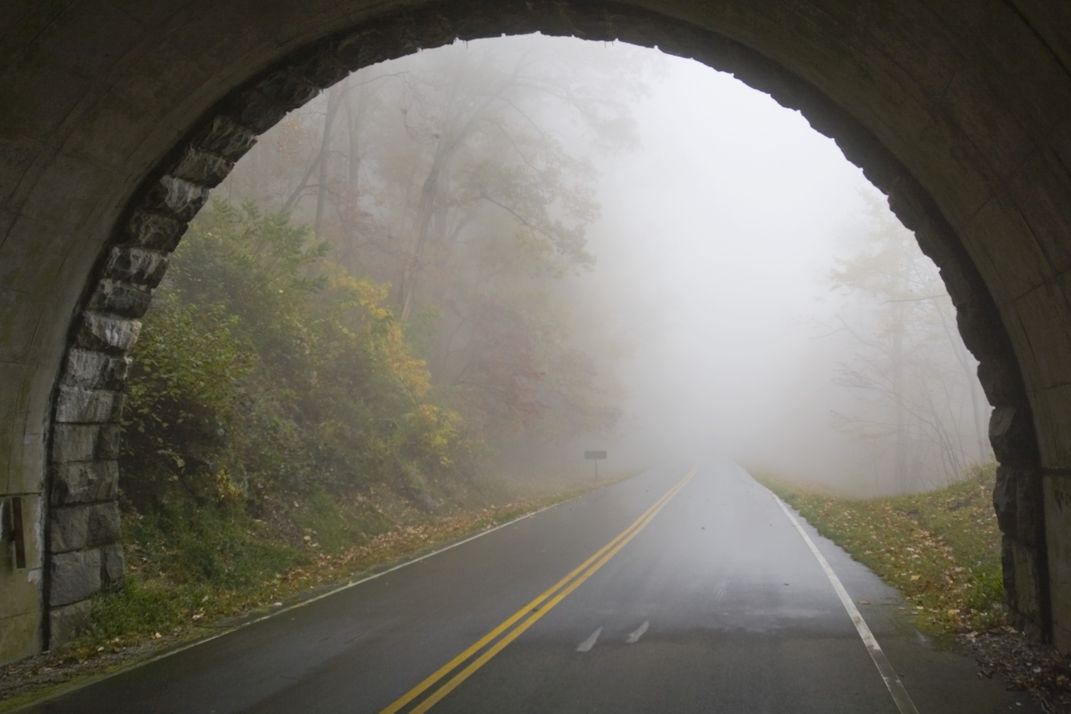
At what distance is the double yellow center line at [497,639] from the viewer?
Result: 18.0ft

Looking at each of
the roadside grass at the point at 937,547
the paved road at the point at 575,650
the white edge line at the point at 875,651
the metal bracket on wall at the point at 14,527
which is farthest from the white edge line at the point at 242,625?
the roadside grass at the point at 937,547

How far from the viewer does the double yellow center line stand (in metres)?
5.48

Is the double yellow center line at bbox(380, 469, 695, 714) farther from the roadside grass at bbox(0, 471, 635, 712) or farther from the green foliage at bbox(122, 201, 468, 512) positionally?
the green foliage at bbox(122, 201, 468, 512)

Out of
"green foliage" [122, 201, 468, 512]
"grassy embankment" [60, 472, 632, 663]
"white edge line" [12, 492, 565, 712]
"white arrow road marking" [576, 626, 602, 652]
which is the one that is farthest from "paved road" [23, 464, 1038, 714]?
"green foliage" [122, 201, 468, 512]

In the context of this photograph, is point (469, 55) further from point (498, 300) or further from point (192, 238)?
point (192, 238)

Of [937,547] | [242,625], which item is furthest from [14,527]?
[937,547]

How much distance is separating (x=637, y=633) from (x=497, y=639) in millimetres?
1464

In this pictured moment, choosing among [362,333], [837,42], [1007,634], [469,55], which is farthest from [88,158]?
[469,55]

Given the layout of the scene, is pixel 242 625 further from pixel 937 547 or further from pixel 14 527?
pixel 937 547

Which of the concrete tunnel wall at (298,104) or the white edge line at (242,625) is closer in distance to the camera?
the concrete tunnel wall at (298,104)

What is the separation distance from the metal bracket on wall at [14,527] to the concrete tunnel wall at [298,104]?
A: 0.34 ft

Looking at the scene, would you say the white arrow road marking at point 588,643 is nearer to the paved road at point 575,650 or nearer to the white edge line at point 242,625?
the paved road at point 575,650

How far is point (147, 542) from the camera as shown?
950 cm

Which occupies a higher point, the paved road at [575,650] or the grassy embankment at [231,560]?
the grassy embankment at [231,560]
